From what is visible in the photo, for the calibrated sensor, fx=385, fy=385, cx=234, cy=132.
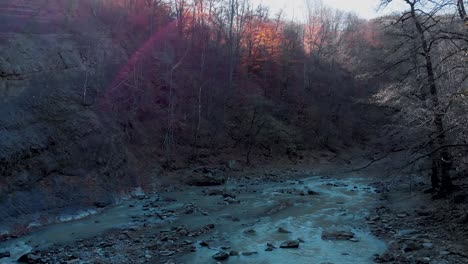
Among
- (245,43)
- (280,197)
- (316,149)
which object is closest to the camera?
(280,197)

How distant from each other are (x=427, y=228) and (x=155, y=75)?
26.8 m

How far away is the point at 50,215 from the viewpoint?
16.2m

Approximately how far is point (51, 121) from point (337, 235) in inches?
617

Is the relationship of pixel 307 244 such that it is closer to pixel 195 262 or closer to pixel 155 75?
pixel 195 262

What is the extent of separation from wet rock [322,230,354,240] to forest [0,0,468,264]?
6cm

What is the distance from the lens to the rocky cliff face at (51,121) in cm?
1708

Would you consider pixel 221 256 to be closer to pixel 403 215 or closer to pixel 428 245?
pixel 428 245

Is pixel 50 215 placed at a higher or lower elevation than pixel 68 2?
lower

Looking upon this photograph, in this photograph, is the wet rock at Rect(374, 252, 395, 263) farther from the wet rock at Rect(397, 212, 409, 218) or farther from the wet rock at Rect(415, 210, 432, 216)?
the wet rock at Rect(397, 212, 409, 218)

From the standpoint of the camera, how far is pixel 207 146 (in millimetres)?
31906

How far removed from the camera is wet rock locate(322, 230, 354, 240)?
13898mm

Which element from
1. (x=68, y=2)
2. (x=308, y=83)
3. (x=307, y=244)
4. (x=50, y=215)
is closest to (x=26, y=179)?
(x=50, y=215)

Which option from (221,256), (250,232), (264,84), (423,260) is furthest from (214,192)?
(264,84)

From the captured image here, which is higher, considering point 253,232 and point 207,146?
point 207,146
